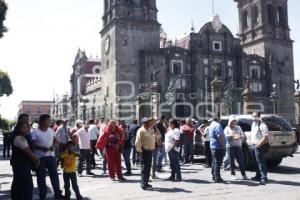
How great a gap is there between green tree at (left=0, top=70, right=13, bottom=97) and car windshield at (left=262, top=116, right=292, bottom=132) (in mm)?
45371

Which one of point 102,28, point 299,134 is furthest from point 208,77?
point 299,134

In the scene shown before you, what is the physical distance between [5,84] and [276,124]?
4683 cm

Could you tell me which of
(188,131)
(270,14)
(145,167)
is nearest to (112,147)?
(145,167)

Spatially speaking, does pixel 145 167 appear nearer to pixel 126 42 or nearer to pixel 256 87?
pixel 126 42

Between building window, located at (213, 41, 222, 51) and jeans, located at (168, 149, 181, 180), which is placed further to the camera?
building window, located at (213, 41, 222, 51)

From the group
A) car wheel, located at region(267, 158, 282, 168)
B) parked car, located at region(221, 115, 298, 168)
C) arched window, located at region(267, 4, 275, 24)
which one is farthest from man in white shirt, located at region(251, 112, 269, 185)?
arched window, located at region(267, 4, 275, 24)

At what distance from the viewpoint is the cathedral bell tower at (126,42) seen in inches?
1900

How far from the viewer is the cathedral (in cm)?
4859

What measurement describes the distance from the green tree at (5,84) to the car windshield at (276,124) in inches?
1786

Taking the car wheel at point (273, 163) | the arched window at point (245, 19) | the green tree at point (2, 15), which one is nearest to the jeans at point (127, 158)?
the car wheel at point (273, 163)

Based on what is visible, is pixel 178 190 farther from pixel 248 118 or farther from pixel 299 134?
pixel 299 134

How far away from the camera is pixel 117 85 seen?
47844mm

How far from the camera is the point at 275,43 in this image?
58125mm

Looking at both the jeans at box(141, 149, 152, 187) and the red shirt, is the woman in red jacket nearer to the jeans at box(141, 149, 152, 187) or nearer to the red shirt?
the jeans at box(141, 149, 152, 187)
